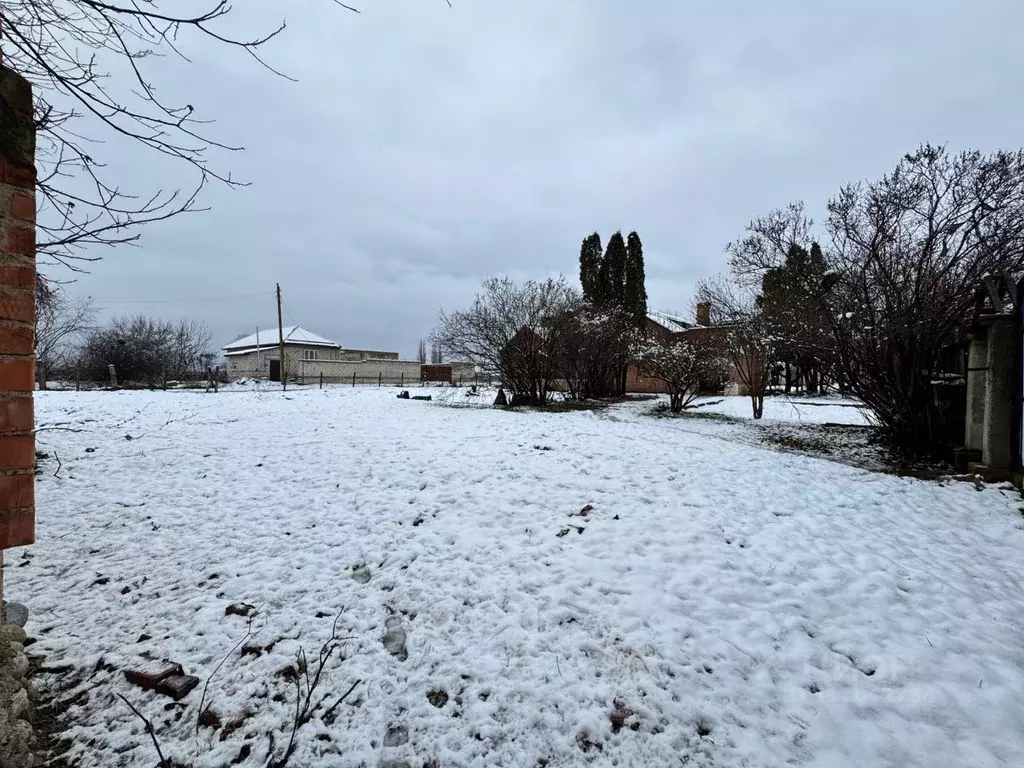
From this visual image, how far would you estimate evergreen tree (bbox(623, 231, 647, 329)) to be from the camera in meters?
26.5

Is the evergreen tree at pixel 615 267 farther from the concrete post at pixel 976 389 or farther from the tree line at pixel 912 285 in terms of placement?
the concrete post at pixel 976 389

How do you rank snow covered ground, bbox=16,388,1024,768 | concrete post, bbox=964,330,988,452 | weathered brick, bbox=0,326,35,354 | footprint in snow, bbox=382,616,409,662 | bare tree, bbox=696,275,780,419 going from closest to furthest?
weathered brick, bbox=0,326,35,354, snow covered ground, bbox=16,388,1024,768, footprint in snow, bbox=382,616,409,662, concrete post, bbox=964,330,988,452, bare tree, bbox=696,275,780,419

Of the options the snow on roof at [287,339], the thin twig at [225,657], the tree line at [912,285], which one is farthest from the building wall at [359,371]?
the thin twig at [225,657]

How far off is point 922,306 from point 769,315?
15.2 ft

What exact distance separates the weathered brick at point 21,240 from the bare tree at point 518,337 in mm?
12038

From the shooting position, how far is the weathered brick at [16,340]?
4.67 ft

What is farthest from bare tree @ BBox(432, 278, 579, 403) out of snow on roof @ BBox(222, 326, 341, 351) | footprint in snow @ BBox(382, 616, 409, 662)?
snow on roof @ BBox(222, 326, 341, 351)

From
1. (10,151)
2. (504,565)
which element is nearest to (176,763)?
(504,565)

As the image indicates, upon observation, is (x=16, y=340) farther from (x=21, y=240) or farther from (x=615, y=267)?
(x=615, y=267)

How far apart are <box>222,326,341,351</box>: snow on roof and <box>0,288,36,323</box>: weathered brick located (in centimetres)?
5036

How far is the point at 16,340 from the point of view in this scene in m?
1.46

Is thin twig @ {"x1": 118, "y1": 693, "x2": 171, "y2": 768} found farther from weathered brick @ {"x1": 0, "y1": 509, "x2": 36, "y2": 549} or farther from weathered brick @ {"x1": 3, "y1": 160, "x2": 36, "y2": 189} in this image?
weathered brick @ {"x1": 3, "y1": 160, "x2": 36, "y2": 189}

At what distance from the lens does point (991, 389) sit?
5383 millimetres

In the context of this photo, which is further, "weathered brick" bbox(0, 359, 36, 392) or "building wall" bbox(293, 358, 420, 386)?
"building wall" bbox(293, 358, 420, 386)
